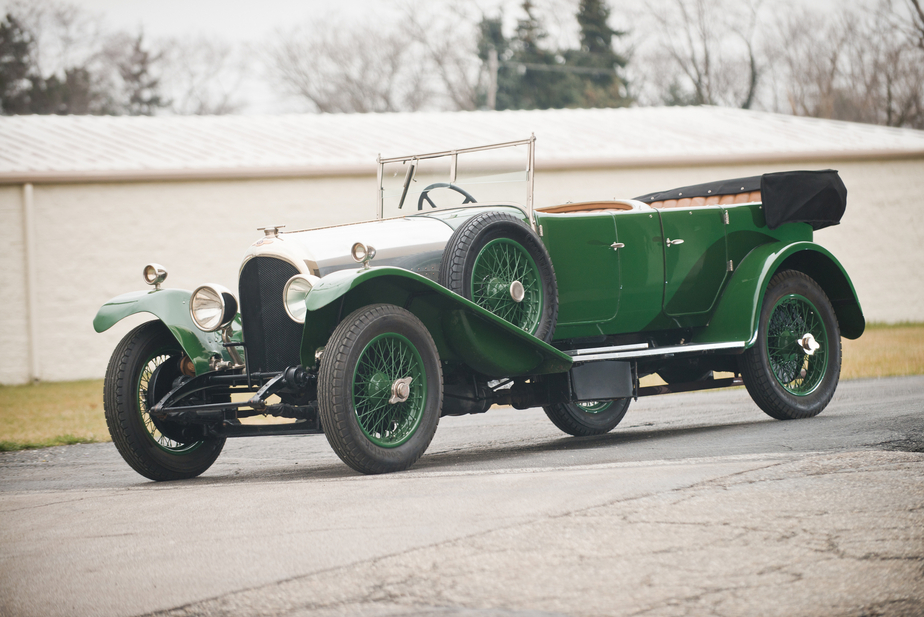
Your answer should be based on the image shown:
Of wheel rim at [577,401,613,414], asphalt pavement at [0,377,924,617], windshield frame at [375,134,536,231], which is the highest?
windshield frame at [375,134,536,231]

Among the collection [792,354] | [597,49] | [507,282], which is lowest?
[792,354]

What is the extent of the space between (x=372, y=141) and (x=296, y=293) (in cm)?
1280

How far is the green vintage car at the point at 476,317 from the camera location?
5.09 meters

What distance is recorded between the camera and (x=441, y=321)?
5.53 meters

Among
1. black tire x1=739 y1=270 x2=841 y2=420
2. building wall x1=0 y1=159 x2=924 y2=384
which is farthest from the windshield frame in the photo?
building wall x1=0 y1=159 x2=924 y2=384

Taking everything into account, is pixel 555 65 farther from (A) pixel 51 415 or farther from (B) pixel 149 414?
(B) pixel 149 414

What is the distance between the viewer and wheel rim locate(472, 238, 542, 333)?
18.7ft

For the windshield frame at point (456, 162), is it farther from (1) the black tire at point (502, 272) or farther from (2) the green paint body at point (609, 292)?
(1) the black tire at point (502, 272)

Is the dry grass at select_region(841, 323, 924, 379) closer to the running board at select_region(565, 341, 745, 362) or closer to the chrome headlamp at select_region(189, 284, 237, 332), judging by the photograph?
the running board at select_region(565, 341, 745, 362)

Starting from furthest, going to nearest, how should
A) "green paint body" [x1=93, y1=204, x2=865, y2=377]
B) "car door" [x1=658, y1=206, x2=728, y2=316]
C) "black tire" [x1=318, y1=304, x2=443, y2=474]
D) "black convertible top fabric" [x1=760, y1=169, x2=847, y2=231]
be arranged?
"black convertible top fabric" [x1=760, y1=169, x2=847, y2=231], "car door" [x1=658, y1=206, x2=728, y2=316], "green paint body" [x1=93, y1=204, x2=865, y2=377], "black tire" [x1=318, y1=304, x2=443, y2=474]

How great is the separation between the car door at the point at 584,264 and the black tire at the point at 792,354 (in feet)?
3.98

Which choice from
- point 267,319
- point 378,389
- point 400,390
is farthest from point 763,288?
point 267,319

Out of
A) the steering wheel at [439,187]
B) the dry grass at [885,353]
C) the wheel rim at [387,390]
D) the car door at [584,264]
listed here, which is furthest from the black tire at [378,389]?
the dry grass at [885,353]

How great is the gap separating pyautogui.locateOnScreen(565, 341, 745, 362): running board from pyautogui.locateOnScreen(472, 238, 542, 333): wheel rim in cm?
43
